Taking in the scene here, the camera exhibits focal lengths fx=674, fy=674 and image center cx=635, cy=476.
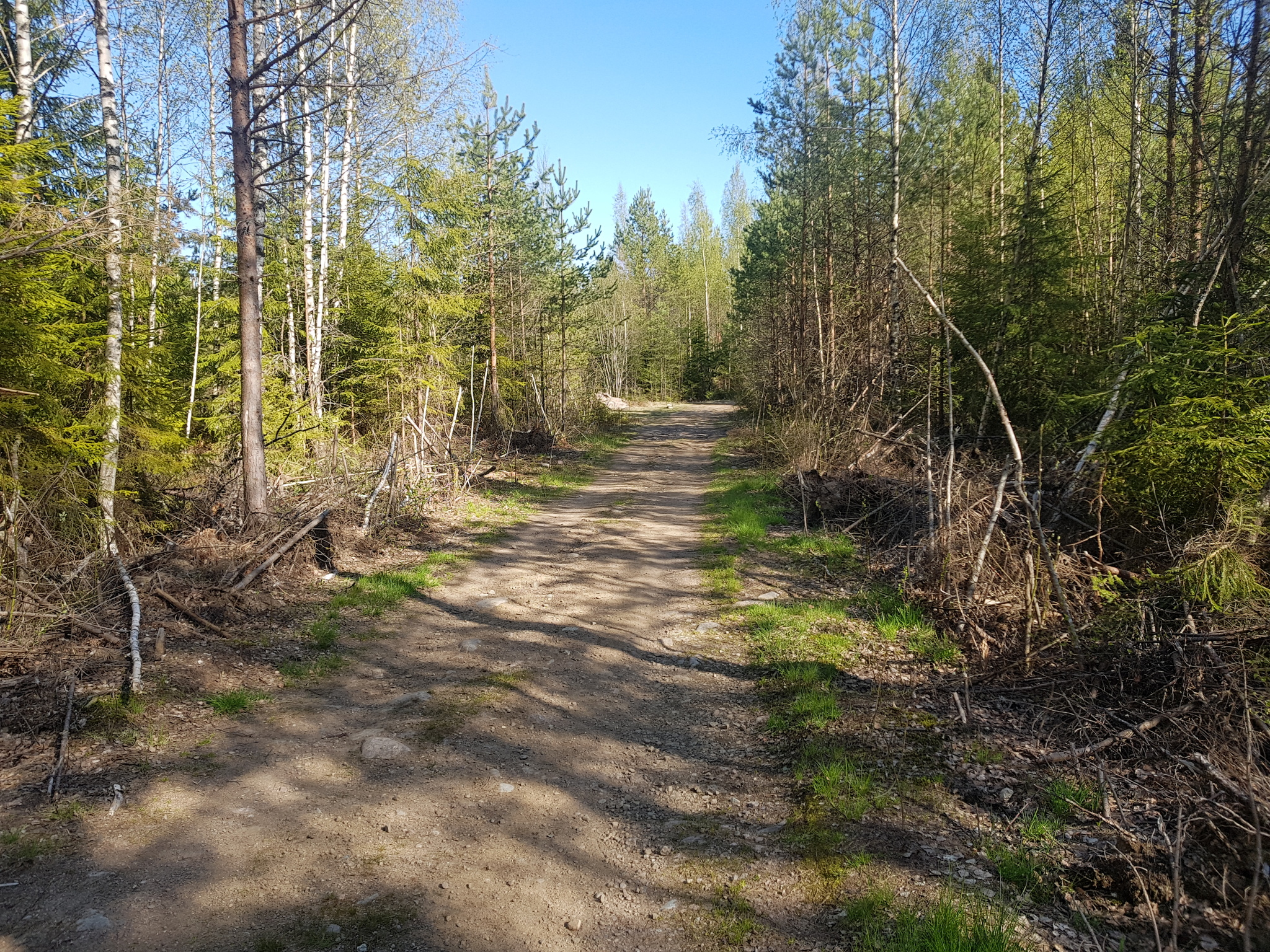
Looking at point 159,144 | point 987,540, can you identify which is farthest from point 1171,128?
point 159,144

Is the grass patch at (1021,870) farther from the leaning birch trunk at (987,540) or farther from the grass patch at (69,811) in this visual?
the grass patch at (69,811)

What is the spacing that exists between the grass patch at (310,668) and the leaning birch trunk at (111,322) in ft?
7.44

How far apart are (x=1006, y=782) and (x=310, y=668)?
5.41 m

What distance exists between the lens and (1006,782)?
13.4 ft

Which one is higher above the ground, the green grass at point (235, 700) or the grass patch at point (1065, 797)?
the grass patch at point (1065, 797)

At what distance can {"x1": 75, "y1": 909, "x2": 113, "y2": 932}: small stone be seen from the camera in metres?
2.86

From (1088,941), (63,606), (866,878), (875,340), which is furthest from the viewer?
(875,340)

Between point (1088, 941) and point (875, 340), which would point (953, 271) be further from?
point (1088, 941)

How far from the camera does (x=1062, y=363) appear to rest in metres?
8.81

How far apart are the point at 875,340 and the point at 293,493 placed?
1338cm

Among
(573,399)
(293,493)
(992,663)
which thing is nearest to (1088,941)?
(992,663)

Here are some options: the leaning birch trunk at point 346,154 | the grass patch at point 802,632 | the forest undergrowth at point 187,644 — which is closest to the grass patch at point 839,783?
the grass patch at point 802,632

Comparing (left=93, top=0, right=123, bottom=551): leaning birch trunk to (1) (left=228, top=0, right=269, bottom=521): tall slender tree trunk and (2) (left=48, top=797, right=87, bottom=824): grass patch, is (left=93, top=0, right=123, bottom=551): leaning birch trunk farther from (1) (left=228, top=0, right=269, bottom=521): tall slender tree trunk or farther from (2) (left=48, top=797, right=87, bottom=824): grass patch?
(2) (left=48, top=797, right=87, bottom=824): grass patch

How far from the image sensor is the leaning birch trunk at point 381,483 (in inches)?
383
